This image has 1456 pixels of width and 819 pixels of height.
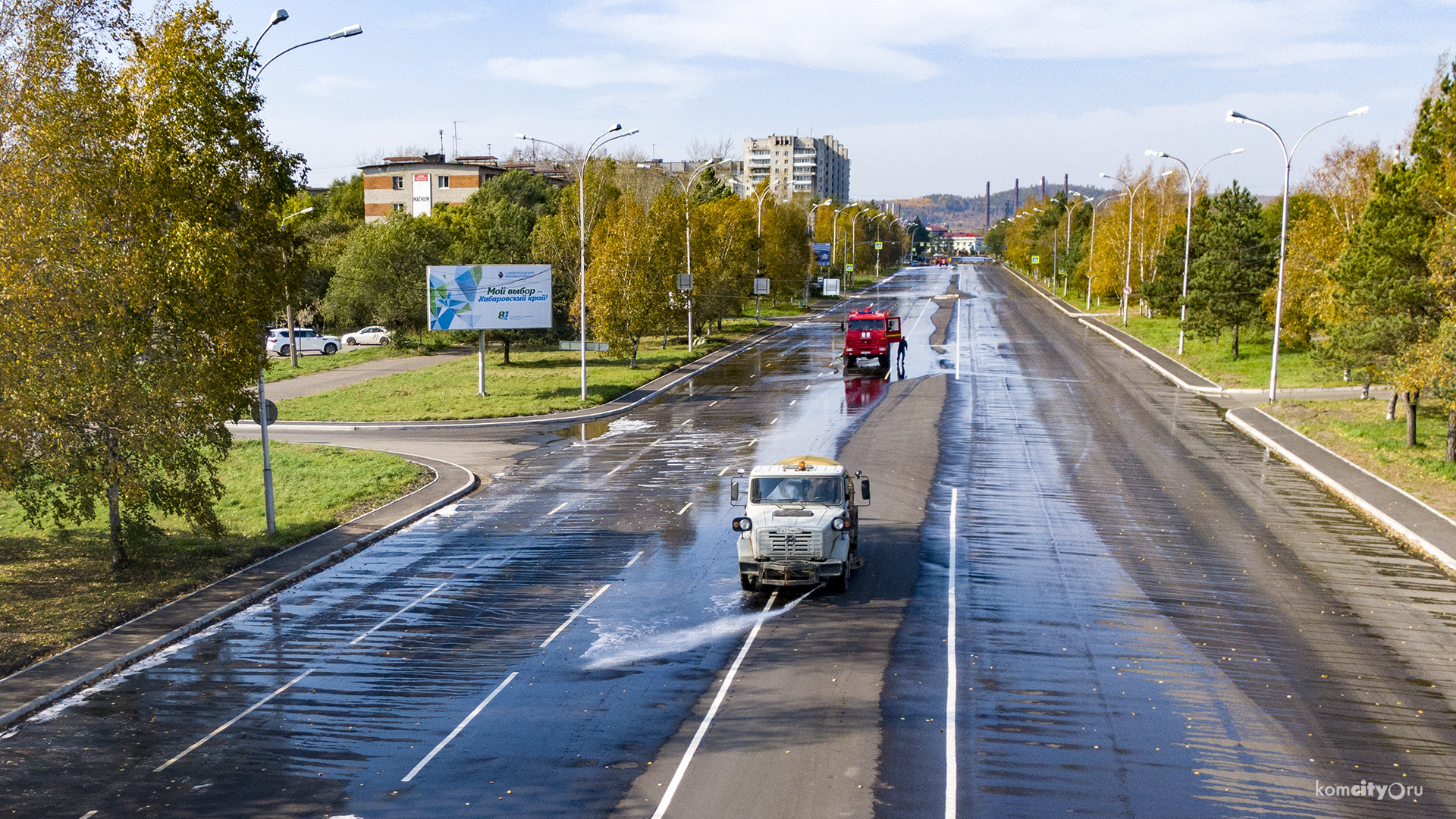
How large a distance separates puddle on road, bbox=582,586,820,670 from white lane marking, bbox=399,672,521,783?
121 centimetres

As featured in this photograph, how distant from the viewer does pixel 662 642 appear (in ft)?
51.3

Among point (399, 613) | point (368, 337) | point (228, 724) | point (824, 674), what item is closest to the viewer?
point (228, 724)

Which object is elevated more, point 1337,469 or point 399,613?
point 1337,469

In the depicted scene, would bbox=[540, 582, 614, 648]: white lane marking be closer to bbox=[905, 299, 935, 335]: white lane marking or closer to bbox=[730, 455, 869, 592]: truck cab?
bbox=[730, 455, 869, 592]: truck cab

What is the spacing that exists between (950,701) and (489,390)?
34.9 meters

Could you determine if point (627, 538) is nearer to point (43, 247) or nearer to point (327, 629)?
point (327, 629)

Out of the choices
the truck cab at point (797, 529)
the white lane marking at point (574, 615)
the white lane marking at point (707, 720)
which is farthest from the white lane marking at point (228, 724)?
the truck cab at point (797, 529)

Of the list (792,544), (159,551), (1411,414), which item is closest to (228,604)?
(159,551)

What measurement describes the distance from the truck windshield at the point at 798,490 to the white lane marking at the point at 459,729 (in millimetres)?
5567

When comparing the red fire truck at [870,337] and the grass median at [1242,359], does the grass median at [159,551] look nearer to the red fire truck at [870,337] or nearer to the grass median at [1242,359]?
the red fire truck at [870,337]

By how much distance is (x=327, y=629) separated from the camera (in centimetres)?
1670

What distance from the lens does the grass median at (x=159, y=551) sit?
1681cm

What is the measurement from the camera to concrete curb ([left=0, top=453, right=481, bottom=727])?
14.1 meters

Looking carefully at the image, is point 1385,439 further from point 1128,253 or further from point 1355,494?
point 1128,253
